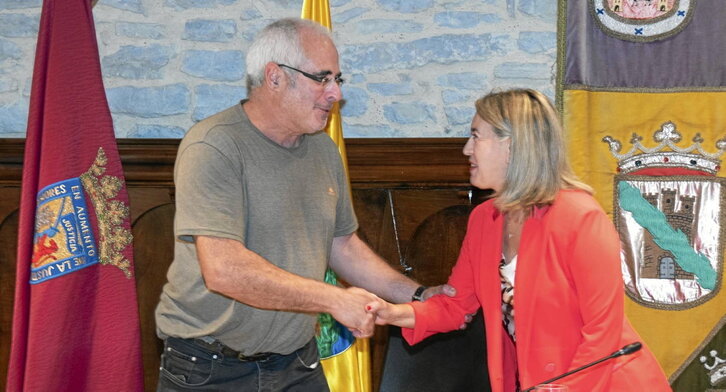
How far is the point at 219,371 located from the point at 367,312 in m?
0.47

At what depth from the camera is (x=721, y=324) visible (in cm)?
379

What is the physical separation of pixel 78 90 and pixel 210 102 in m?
0.90

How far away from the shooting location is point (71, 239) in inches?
133

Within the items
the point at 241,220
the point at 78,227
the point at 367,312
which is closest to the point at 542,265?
the point at 367,312

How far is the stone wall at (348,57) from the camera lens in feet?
13.2

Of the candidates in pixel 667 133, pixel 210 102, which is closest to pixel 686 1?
pixel 667 133

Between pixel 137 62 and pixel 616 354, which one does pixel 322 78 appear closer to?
pixel 616 354

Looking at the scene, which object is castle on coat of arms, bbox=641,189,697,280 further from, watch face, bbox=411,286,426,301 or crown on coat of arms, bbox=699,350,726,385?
watch face, bbox=411,286,426,301

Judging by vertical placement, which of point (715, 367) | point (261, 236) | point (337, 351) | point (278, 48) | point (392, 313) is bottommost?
point (715, 367)

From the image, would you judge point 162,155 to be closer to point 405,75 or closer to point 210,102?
point 210,102

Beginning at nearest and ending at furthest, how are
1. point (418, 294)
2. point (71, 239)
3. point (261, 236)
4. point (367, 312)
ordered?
point (261, 236)
point (367, 312)
point (418, 294)
point (71, 239)

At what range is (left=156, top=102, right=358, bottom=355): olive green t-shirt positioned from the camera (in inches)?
100

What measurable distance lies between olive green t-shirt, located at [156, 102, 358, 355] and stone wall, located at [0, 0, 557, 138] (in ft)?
4.44

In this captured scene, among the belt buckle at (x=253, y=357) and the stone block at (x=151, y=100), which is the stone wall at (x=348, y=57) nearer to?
the stone block at (x=151, y=100)
